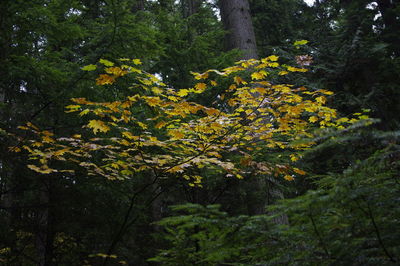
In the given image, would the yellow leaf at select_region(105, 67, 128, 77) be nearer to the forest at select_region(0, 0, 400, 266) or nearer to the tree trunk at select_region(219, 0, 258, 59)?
the forest at select_region(0, 0, 400, 266)

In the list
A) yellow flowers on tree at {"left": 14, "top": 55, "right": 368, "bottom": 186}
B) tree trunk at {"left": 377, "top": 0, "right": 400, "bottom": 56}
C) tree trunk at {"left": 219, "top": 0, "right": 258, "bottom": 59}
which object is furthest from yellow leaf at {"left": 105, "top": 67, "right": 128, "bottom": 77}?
tree trunk at {"left": 377, "top": 0, "right": 400, "bottom": 56}

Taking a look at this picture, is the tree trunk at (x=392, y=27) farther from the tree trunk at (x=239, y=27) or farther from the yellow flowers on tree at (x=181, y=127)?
the yellow flowers on tree at (x=181, y=127)

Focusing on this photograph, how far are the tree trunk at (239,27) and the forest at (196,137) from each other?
0.12 ft

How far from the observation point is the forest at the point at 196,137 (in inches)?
71.7

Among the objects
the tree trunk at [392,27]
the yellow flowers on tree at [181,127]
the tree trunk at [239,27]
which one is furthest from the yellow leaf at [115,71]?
the tree trunk at [392,27]

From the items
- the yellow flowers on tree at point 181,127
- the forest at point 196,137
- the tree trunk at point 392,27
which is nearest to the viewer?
the forest at point 196,137

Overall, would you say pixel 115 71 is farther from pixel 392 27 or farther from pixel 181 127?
pixel 392 27

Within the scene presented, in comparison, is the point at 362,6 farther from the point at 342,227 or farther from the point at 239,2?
the point at 342,227

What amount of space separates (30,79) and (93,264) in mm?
→ 5896

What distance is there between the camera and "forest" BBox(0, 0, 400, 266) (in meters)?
1.82

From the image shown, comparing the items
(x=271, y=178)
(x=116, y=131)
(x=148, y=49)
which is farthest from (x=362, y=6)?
(x=116, y=131)

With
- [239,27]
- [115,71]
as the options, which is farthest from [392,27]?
[115,71]

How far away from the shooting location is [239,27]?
761 centimetres

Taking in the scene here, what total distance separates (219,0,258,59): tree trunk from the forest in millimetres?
37
